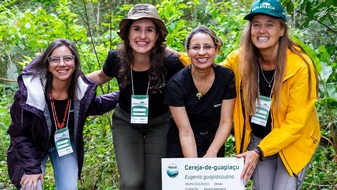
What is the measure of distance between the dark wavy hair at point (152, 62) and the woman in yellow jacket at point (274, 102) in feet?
2.22

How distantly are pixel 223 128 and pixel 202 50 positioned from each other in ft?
2.10

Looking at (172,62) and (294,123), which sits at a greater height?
(172,62)

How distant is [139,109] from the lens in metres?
3.42

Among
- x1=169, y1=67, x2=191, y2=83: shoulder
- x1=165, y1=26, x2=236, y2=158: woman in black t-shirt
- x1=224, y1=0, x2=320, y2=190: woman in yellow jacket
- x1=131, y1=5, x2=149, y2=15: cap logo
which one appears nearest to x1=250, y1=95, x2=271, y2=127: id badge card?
x1=224, y1=0, x2=320, y2=190: woman in yellow jacket

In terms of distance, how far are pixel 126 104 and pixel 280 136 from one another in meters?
1.33

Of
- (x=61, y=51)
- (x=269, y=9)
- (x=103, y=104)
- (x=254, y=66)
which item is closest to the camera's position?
(x=269, y=9)

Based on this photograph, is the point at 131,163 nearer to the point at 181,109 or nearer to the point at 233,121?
the point at 181,109

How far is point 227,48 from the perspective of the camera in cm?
500

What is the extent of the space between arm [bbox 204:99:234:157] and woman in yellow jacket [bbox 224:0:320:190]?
9cm

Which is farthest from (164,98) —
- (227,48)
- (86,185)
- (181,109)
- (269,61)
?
(86,185)

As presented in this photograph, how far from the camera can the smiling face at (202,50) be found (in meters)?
3.12

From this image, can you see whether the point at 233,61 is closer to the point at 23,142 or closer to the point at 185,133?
the point at 185,133

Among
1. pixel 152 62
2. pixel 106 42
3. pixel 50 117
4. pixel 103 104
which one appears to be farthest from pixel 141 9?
pixel 106 42

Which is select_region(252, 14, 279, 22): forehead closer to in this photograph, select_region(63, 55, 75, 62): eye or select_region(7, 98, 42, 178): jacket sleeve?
select_region(63, 55, 75, 62): eye
